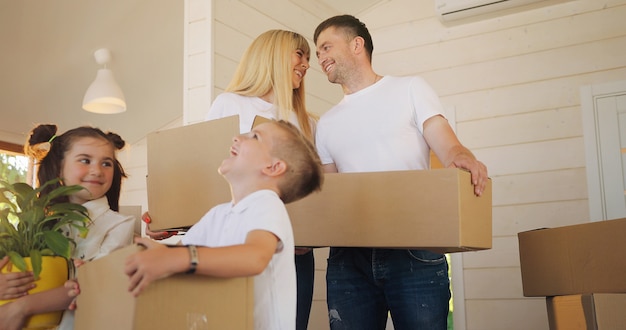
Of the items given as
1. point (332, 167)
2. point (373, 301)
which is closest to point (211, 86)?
point (332, 167)

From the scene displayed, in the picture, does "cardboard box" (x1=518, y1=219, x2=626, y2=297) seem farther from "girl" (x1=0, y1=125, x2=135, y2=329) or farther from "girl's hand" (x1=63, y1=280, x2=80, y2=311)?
"girl's hand" (x1=63, y1=280, x2=80, y2=311)

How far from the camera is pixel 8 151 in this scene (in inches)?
165

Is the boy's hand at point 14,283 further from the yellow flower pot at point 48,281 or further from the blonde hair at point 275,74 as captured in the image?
the blonde hair at point 275,74

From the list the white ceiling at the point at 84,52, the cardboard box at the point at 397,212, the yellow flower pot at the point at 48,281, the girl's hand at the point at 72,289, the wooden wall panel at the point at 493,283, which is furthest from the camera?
the wooden wall panel at the point at 493,283

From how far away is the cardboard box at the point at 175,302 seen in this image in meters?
1.00

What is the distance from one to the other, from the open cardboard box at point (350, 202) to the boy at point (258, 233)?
24 centimetres

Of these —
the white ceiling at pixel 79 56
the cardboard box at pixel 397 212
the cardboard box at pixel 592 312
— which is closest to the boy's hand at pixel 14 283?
the cardboard box at pixel 397 212

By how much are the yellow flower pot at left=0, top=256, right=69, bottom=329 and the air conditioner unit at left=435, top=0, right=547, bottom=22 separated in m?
2.68

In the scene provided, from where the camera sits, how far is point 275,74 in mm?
2021

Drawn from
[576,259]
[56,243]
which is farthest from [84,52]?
[576,259]

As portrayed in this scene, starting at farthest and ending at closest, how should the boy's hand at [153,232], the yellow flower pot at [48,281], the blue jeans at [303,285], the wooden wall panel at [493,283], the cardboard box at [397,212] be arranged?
the wooden wall panel at [493,283] → the blue jeans at [303,285] → the boy's hand at [153,232] → the cardboard box at [397,212] → the yellow flower pot at [48,281]

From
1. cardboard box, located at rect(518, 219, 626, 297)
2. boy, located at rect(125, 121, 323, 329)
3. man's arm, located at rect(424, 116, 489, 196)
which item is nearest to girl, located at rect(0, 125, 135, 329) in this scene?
boy, located at rect(125, 121, 323, 329)

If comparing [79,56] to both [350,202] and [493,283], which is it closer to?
[493,283]

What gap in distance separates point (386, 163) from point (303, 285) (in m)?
0.42
